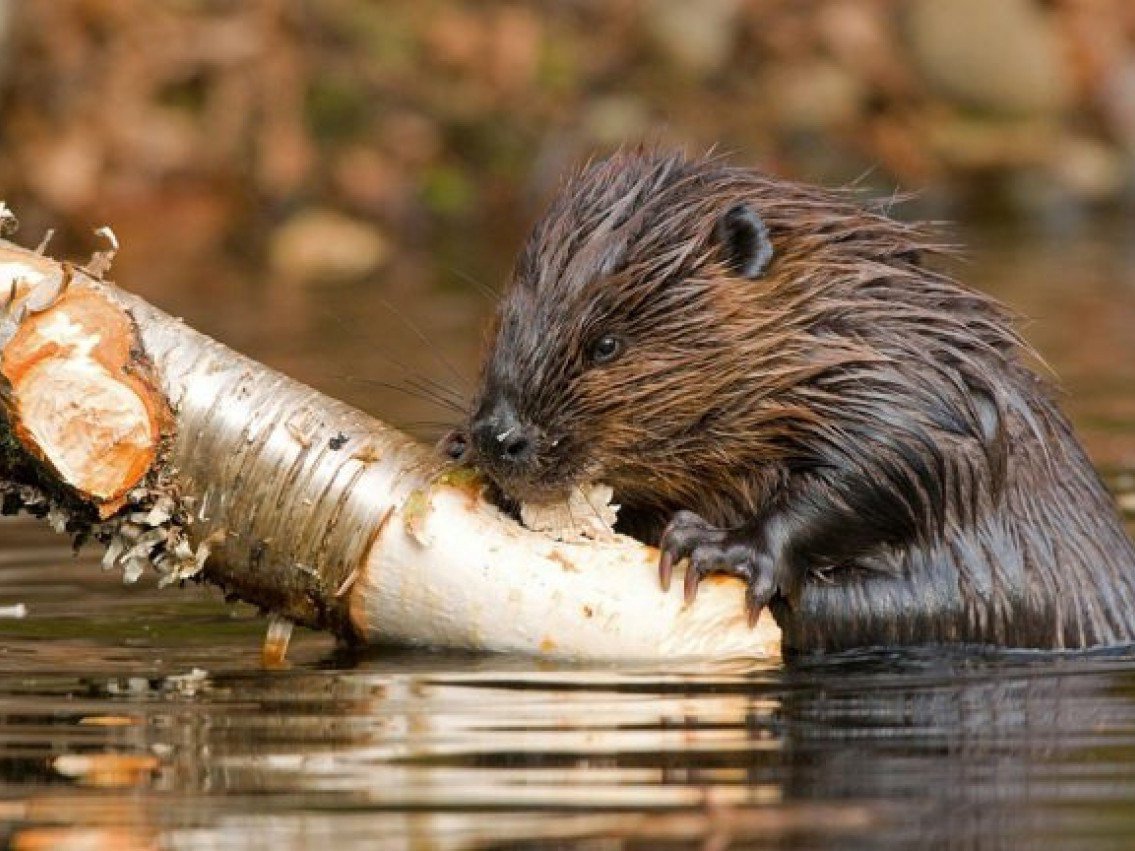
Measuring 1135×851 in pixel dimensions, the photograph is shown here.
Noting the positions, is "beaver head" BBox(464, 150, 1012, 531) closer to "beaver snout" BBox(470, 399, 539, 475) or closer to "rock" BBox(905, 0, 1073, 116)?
"beaver snout" BBox(470, 399, 539, 475)

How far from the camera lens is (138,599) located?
6242 mm

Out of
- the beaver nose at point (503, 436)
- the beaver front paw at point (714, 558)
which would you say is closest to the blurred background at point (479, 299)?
the beaver front paw at point (714, 558)

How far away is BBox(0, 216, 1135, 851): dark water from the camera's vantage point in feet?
11.7

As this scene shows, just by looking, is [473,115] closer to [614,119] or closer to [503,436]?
[614,119]

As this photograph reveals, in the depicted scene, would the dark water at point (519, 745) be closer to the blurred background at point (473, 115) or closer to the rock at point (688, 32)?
the blurred background at point (473, 115)

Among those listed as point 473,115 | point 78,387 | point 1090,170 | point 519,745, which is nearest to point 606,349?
point 78,387

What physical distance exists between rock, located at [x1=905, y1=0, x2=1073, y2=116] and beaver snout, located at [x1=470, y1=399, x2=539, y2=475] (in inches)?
529

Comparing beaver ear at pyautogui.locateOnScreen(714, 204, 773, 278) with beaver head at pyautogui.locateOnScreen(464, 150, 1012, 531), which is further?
beaver ear at pyautogui.locateOnScreen(714, 204, 773, 278)

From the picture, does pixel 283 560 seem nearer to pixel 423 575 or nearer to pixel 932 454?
pixel 423 575

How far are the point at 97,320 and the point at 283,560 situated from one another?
592mm

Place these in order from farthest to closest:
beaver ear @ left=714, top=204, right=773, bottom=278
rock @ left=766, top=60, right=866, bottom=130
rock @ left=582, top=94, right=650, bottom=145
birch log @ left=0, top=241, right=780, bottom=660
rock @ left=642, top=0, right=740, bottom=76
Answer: rock @ left=642, top=0, right=740, bottom=76
rock @ left=766, top=60, right=866, bottom=130
rock @ left=582, top=94, right=650, bottom=145
beaver ear @ left=714, top=204, right=773, bottom=278
birch log @ left=0, top=241, right=780, bottom=660

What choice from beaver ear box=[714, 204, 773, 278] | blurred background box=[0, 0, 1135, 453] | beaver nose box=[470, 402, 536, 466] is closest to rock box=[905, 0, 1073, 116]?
blurred background box=[0, 0, 1135, 453]

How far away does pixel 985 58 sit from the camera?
18.1 meters

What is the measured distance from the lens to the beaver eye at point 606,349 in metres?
5.21
